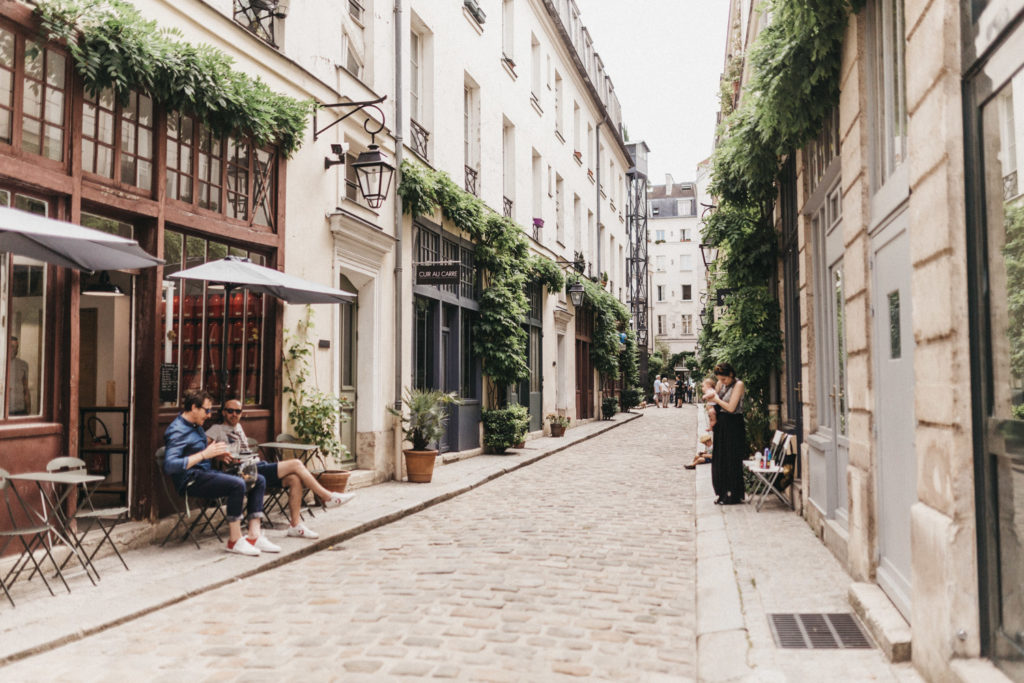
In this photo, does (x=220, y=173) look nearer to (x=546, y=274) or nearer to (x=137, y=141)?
(x=137, y=141)

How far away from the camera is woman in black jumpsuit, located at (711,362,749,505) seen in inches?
348

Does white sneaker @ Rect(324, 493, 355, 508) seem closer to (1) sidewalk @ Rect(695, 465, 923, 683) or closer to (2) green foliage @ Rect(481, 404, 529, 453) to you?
(1) sidewalk @ Rect(695, 465, 923, 683)

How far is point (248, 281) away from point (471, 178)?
28.3 ft

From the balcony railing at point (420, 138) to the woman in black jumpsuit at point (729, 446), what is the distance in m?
6.13

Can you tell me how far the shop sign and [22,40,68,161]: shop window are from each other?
239 inches

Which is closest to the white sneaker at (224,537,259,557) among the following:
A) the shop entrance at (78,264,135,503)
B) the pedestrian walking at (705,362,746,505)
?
the shop entrance at (78,264,135,503)

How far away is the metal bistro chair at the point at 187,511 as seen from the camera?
6.67 metres

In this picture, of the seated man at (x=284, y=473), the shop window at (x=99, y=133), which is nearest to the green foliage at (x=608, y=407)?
the seated man at (x=284, y=473)

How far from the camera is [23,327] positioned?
5793mm

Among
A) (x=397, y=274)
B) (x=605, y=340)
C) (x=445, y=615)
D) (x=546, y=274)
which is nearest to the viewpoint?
(x=445, y=615)

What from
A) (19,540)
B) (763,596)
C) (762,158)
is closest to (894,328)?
(763,596)

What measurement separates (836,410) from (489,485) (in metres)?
5.77

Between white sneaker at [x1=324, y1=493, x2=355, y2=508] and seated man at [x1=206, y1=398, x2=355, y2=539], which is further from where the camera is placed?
white sneaker at [x1=324, y1=493, x2=355, y2=508]

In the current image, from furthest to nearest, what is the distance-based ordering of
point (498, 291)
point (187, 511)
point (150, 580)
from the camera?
point (498, 291) < point (187, 511) < point (150, 580)
